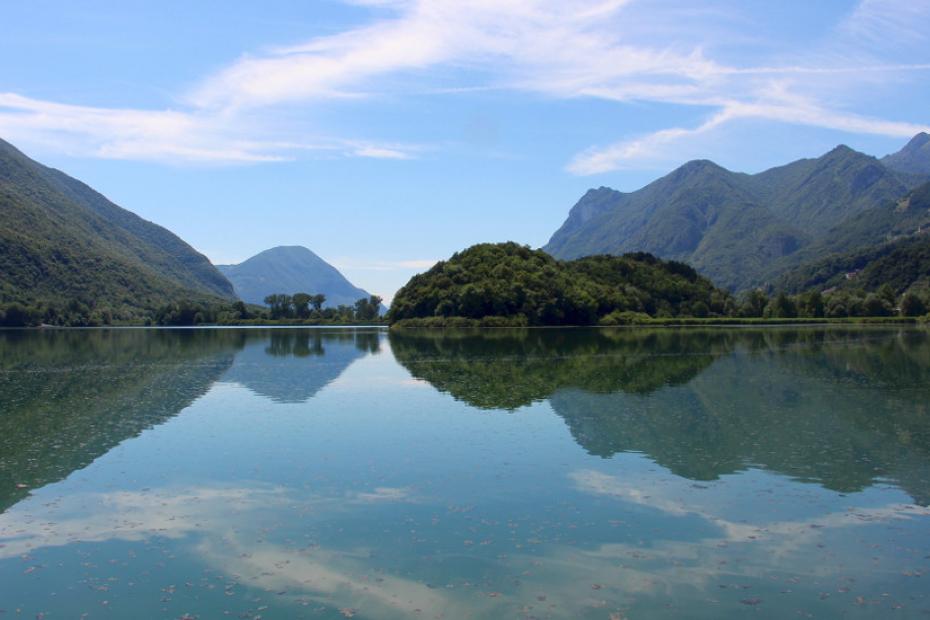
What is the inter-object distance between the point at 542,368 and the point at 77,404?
28.5 metres

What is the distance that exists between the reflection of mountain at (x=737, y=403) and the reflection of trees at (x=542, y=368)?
0.11 m

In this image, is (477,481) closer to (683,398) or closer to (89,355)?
(683,398)

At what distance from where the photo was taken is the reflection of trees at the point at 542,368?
124 feet

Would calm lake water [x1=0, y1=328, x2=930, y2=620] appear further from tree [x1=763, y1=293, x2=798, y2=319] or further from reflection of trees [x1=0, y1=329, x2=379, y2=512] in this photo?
tree [x1=763, y1=293, x2=798, y2=319]

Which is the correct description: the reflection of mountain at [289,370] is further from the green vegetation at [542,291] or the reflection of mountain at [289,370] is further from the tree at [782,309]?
the tree at [782,309]

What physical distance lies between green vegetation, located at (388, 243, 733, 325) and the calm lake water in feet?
363

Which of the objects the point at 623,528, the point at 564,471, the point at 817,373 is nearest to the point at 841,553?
the point at 623,528

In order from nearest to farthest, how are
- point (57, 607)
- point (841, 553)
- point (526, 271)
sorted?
point (57, 607) → point (841, 553) → point (526, 271)

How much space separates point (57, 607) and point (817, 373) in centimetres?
4241

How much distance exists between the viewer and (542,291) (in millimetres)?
151250

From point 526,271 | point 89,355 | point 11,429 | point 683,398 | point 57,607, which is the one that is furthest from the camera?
point 526,271

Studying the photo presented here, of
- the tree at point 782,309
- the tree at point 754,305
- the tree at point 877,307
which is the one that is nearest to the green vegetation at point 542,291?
the tree at point 754,305

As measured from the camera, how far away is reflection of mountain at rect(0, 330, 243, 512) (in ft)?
71.1

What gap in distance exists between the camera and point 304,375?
48312 mm
